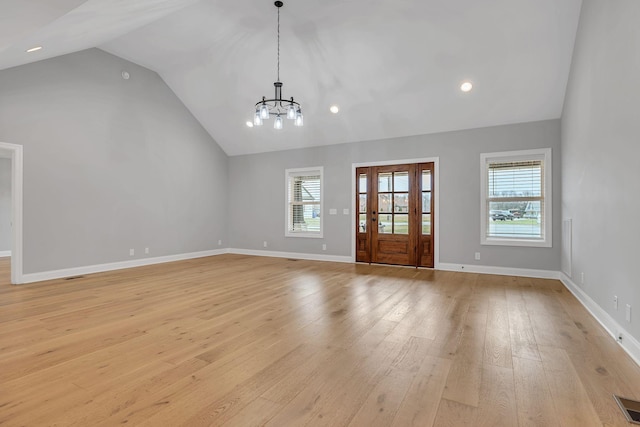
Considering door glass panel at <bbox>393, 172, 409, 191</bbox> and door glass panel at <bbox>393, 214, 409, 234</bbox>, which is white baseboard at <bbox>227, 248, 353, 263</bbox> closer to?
door glass panel at <bbox>393, 214, 409, 234</bbox>

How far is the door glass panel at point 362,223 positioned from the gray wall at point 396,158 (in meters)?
0.23

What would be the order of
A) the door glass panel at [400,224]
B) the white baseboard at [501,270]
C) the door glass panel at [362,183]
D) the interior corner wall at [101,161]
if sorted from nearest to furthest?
1. the interior corner wall at [101,161]
2. the white baseboard at [501,270]
3. the door glass panel at [400,224]
4. the door glass panel at [362,183]

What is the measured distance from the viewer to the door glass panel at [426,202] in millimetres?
6428

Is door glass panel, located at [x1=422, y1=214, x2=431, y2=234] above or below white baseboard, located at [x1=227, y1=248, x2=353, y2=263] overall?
above

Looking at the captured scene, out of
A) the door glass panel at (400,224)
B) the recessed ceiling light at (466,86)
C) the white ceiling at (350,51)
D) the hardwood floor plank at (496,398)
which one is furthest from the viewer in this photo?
the door glass panel at (400,224)

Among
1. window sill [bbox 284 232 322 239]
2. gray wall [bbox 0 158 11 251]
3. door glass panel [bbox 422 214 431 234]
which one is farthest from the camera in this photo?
gray wall [bbox 0 158 11 251]

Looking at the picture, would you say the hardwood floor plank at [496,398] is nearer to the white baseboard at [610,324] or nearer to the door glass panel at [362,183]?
the white baseboard at [610,324]

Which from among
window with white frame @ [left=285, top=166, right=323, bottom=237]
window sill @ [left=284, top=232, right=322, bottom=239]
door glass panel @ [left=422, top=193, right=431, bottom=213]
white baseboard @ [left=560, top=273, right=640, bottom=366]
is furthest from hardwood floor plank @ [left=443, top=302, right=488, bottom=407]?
window with white frame @ [left=285, top=166, right=323, bottom=237]

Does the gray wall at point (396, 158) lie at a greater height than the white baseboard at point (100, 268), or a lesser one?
greater

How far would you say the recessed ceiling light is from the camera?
5.26m

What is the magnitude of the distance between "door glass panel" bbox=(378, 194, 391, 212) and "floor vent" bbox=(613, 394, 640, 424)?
5075 millimetres

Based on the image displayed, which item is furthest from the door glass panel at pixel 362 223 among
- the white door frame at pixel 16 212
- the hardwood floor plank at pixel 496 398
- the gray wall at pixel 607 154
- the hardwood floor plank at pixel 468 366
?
the white door frame at pixel 16 212

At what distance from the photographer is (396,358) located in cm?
240

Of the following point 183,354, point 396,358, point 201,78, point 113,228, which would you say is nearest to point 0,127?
point 113,228
